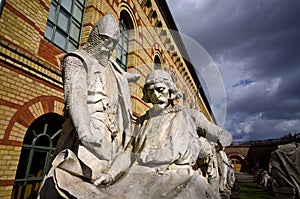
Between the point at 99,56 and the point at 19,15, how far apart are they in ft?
12.2

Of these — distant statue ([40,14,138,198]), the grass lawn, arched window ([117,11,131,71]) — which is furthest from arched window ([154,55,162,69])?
distant statue ([40,14,138,198])

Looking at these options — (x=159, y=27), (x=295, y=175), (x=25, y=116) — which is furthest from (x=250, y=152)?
(x=25, y=116)

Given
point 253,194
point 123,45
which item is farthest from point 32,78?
point 253,194

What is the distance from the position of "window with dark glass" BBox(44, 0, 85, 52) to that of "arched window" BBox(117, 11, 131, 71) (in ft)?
7.57

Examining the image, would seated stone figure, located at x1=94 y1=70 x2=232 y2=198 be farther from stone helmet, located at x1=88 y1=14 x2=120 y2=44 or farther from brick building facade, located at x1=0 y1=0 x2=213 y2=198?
brick building facade, located at x1=0 y1=0 x2=213 y2=198

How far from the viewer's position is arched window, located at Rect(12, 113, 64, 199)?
483 centimetres

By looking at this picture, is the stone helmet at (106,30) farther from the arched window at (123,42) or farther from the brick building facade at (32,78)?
the arched window at (123,42)

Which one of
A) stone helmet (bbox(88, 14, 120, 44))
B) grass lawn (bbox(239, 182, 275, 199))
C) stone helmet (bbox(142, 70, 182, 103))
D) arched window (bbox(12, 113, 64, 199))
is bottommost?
grass lawn (bbox(239, 182, 275, 199))

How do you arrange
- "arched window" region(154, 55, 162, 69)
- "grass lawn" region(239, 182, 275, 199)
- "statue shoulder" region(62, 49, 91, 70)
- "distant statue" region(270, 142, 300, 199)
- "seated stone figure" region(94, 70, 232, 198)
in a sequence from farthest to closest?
"arched window" region(154, 55, 162, 69) → "grass lawn" region(239, 182, 275, 199) → "distant statue" region(270, 142, 300, 199) → "statue shoulder" region(62, 49, 91, 70) → "seated stone figure" region(94, 70, 232, 198)

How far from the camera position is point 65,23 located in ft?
20.4

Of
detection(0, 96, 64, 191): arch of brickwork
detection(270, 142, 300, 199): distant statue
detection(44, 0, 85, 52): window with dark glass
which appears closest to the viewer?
detection(0, 96, 64, 191): arch of brickwork

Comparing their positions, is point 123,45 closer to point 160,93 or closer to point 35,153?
point 35,153

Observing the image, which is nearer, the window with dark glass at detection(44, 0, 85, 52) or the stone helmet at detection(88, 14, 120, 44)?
the stone helmet at detection(88, 14, 120, 44)

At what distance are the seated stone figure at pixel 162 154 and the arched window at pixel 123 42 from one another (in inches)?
284
